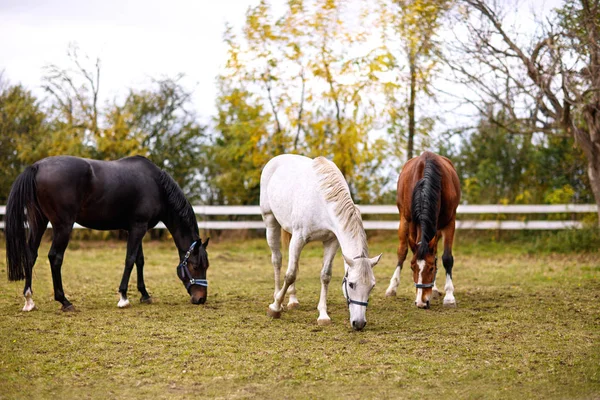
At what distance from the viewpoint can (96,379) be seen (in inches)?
176

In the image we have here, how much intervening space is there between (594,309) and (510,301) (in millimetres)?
951

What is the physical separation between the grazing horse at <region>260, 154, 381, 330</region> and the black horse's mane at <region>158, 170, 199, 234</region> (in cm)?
87

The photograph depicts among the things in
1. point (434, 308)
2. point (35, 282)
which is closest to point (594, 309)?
point (434, 308)

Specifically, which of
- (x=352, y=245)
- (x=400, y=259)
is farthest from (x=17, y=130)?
(x=352, y=245)

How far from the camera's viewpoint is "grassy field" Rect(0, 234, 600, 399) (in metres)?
4.30

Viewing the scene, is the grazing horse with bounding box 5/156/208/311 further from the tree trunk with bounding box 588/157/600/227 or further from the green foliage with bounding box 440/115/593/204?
the green foliage with bounding box 440/115/593/204

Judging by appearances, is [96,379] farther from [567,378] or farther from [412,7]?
[412,7]

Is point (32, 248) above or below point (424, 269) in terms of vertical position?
above

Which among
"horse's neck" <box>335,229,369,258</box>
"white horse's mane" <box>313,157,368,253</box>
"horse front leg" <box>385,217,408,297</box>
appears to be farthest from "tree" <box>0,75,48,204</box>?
"horse's neck" <box>335,229,369,258</box>

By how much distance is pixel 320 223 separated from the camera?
6.50m

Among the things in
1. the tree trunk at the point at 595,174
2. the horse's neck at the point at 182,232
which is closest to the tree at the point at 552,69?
the tree trunk at the point at 595,174

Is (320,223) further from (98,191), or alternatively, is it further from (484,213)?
(484,213)

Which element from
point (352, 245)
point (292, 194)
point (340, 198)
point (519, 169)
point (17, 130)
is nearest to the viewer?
point (352, 245)

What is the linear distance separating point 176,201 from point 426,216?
2.87 metres
